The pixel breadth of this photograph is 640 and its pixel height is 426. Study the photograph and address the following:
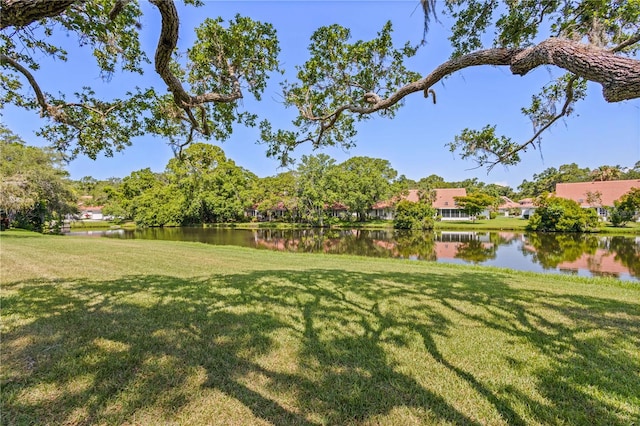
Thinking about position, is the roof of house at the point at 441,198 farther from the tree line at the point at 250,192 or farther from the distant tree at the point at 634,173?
the distant tree at the point at 634,173

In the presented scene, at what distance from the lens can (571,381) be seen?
241 cm

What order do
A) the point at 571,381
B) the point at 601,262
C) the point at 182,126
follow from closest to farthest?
the point at 571,381 < the point at 182,126 < the point at 601,262

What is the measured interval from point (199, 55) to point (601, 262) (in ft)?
61.3

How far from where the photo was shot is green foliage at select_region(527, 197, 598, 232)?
87.9ft

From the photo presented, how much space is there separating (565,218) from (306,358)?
3381 centimetres

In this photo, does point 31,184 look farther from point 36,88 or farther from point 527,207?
point 527,207

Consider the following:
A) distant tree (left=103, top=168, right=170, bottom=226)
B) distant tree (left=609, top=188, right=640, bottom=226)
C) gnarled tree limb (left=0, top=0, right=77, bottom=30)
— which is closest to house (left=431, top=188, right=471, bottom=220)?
distant tree (left=609, top=188, right=640, bottom=226)

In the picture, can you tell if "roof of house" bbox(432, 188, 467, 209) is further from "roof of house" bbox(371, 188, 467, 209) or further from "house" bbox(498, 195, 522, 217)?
"house" bbox(498, 195, 522, 217)

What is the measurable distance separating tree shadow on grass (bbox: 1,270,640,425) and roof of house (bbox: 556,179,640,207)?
142 feet

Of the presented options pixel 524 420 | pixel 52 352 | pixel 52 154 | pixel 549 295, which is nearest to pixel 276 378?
pixel 524 420

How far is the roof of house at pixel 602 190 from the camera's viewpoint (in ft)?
115

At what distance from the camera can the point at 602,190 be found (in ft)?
121

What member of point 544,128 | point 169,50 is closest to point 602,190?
point 544,128

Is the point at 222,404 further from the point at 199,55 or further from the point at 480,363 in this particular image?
the point at 199,55
